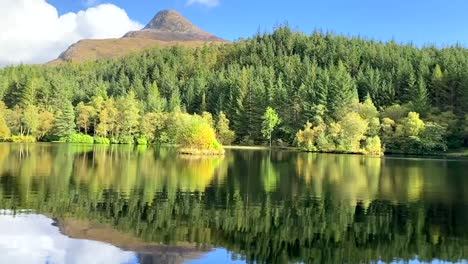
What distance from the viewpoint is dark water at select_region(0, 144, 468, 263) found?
15859 millimetres

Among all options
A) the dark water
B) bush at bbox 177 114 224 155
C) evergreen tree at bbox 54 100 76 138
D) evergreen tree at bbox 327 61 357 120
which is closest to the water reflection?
the dark water

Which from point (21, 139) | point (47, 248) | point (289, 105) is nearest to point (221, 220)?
point (47, 248)

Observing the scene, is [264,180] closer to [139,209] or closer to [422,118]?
[139,209]

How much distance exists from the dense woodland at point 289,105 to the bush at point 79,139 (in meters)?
1.19

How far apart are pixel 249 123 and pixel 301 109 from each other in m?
13.2

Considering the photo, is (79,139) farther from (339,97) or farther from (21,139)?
(339,97)

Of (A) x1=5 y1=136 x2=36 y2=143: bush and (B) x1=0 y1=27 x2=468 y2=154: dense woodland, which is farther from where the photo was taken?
(A) x1=5 y1=136 x2=36 y2=143: bush

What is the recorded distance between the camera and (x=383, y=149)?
90.2 meters

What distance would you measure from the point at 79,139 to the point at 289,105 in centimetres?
4619

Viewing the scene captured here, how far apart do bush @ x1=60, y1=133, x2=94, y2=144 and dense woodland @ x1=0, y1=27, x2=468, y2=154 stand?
1.19m

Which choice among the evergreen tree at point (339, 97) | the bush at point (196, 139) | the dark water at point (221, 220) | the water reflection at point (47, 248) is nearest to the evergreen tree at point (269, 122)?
the evergreen tree at point (339, 97)

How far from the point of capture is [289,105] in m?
115

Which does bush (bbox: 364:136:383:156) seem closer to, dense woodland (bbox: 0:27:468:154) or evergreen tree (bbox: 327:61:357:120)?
dense woodland (bbox: 0:27:468:154)

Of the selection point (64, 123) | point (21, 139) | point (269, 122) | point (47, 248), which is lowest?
point (47, 248)
